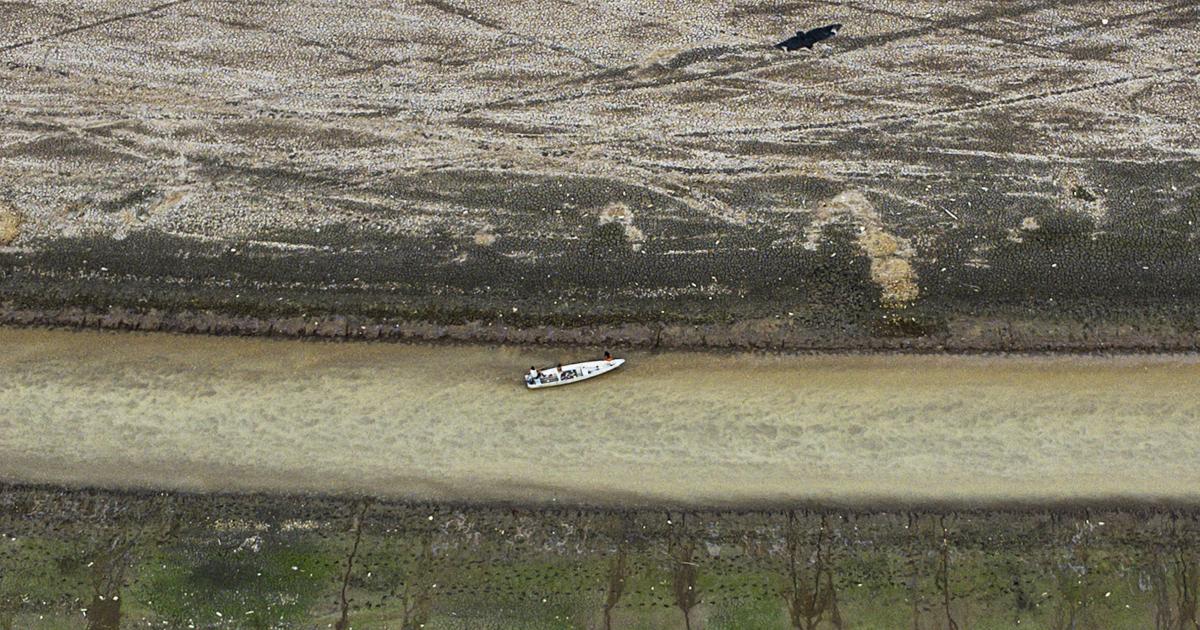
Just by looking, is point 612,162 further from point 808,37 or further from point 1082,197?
point 1082,197

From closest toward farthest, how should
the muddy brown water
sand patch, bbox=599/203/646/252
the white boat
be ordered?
the muddy brown water
the white boat
sand patch, bbox=599/203/646/252

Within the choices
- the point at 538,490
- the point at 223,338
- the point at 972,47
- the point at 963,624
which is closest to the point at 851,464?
the point at 963,624

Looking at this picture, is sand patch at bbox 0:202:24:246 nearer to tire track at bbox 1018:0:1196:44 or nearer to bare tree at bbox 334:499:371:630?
bare tree at bbox 334:499:371:630

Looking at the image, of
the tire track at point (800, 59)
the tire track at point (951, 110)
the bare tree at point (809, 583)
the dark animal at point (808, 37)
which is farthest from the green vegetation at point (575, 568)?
the dark animal at point (808, 37)

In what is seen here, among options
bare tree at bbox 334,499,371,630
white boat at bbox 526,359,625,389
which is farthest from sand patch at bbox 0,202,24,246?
white boat at bbox 526,359,625,389

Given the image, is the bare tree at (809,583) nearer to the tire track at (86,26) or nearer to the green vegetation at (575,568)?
the green vegetation at (575,568)

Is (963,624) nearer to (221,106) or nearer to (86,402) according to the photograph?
(86,402)
